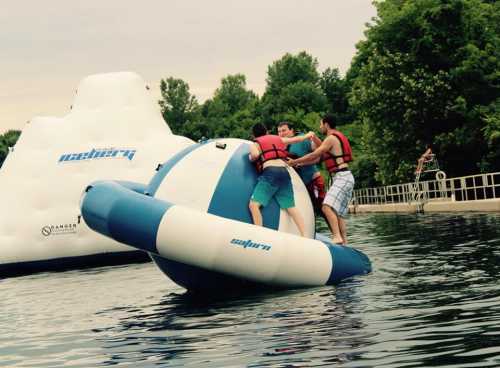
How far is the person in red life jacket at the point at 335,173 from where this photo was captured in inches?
554

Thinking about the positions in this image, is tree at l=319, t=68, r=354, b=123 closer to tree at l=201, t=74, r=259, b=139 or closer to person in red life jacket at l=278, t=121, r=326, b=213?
tree at l=201, t=74, r=259, b=139

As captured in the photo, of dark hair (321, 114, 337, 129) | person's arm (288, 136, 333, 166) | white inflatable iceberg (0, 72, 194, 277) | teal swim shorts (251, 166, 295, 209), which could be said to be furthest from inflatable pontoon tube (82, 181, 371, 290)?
white inflatable iceberg (0, 72, 194, 277)

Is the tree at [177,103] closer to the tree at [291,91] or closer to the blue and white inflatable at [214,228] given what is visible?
the tree at [291,91]

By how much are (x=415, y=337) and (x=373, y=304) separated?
221cm

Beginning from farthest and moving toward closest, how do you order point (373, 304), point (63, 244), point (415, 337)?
point (63, 244)
point (373, 304)
point (415, 337)

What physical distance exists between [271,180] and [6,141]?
136540mm

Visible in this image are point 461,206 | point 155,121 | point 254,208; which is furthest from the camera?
point 461,206

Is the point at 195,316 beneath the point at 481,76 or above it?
beneath

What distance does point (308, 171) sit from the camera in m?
14.4

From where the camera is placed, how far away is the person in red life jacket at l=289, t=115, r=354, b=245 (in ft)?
46.1

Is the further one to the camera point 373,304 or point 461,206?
point 461,206

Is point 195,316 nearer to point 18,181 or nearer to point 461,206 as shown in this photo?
point 18,181

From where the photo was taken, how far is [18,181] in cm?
2192

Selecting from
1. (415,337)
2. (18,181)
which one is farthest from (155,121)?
(415,337)
